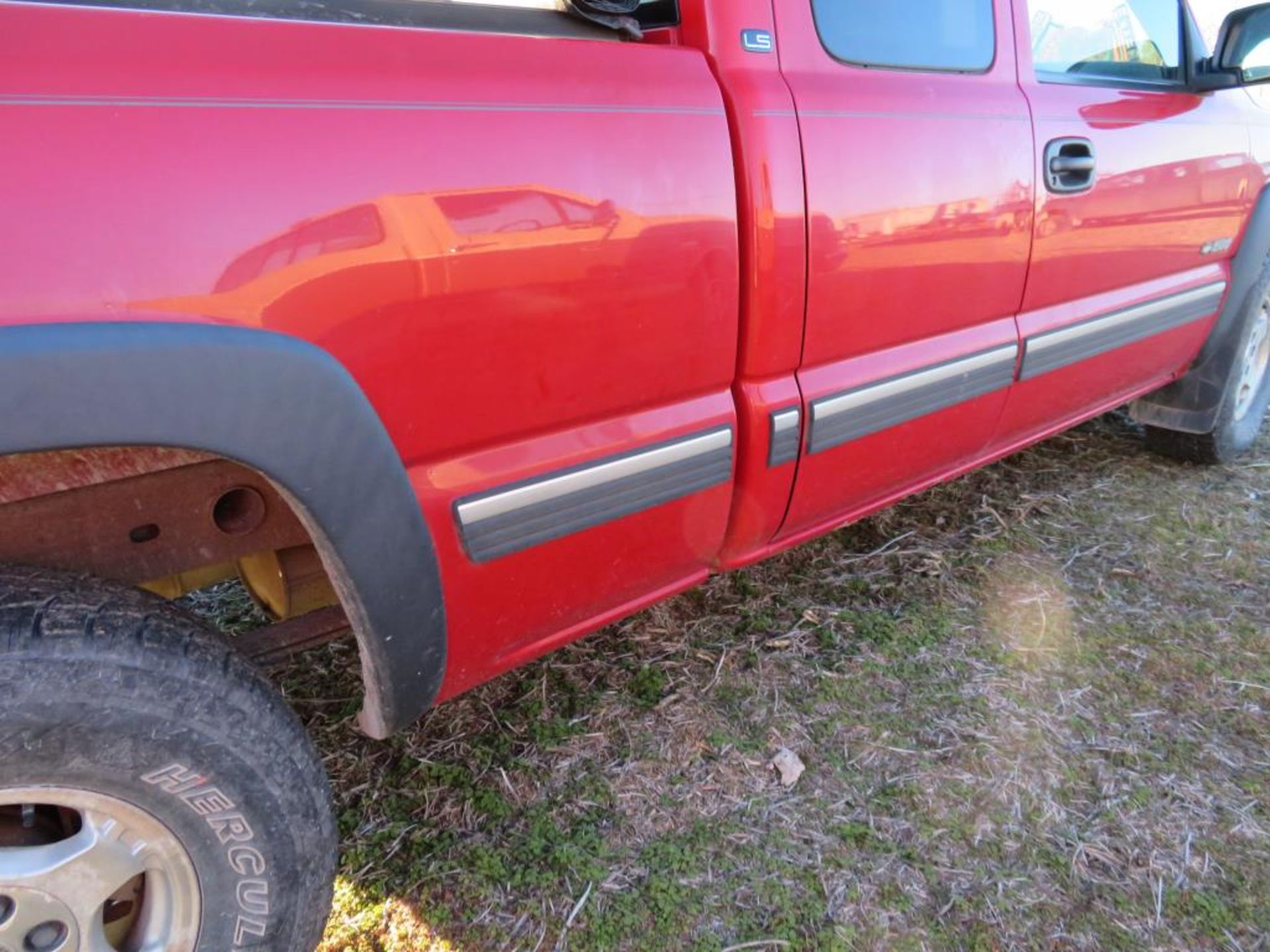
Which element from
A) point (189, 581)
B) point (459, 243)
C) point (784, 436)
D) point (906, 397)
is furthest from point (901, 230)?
point (189, 581)

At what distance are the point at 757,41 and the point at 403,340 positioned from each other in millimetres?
968

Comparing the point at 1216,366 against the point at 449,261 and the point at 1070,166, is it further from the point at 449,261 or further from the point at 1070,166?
the point at 449,261

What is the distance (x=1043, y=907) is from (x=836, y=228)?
1.47 metres

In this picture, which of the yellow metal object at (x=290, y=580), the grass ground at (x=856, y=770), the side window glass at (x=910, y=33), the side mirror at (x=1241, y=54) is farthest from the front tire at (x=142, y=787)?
the side mirror at (x=1241, y=54)

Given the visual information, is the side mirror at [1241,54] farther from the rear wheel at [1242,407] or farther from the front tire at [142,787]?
the front tire at [142,787]

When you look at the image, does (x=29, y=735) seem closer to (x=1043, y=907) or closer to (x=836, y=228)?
(x=836, y=228)

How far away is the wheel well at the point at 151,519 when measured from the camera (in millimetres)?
1263

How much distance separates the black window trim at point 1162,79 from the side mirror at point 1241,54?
5 cm

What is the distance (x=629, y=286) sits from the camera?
154 centimetres

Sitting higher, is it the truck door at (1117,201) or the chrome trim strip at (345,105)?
the chrome trim strip at (345,105)

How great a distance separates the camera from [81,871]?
1.25 metres

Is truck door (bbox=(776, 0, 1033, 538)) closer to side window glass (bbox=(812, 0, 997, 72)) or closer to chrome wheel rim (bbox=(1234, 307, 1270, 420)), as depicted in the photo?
side window glass (bbox=(812, 0, 997, 72))

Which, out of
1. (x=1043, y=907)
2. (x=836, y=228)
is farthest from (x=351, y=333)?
(x=1043, y=907)

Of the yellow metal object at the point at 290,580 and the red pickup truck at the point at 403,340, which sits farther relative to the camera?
the yellow metal object at the point at 290,580
